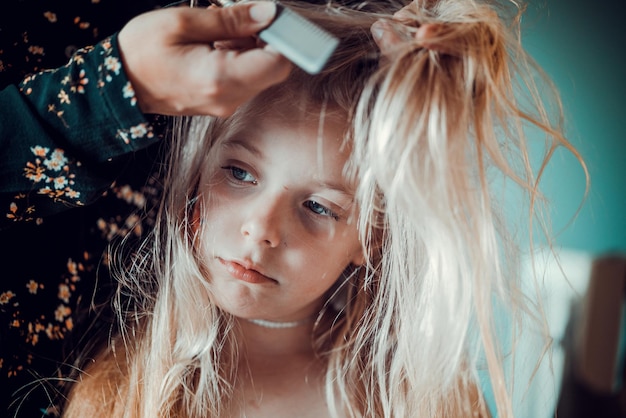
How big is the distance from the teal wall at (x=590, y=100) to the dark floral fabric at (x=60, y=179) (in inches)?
35.9

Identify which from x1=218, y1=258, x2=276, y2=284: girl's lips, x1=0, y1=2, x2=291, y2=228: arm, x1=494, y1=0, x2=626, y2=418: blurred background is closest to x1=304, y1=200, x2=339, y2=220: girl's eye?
x1=218, y1=258, x2=276, y2=284: girl's lips

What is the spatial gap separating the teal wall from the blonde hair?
1.82 ft

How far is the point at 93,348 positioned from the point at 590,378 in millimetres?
1203

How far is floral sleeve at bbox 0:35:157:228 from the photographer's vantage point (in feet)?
1.99

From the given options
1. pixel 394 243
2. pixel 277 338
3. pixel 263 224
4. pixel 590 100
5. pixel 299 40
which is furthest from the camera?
pixel 590 100

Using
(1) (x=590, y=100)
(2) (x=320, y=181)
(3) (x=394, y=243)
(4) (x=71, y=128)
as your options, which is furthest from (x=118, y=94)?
(1) (x=590, y=100)

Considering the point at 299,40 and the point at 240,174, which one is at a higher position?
the point at 299,40

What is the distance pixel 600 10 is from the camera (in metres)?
1.32

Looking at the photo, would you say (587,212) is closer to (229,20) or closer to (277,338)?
(277,338)

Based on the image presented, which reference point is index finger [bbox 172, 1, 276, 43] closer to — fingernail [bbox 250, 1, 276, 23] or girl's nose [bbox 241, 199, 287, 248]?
fingernail [bbox 250, 1, 276, 23]

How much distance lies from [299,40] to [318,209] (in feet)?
0.96

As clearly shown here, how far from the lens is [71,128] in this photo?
63cm

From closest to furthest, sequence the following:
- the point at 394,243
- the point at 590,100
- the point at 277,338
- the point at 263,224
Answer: the point at 263,224, the point at 394,243, the point at 277,338, the point at 590,100

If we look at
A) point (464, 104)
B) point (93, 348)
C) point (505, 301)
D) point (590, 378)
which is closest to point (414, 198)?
point (464, 104)
